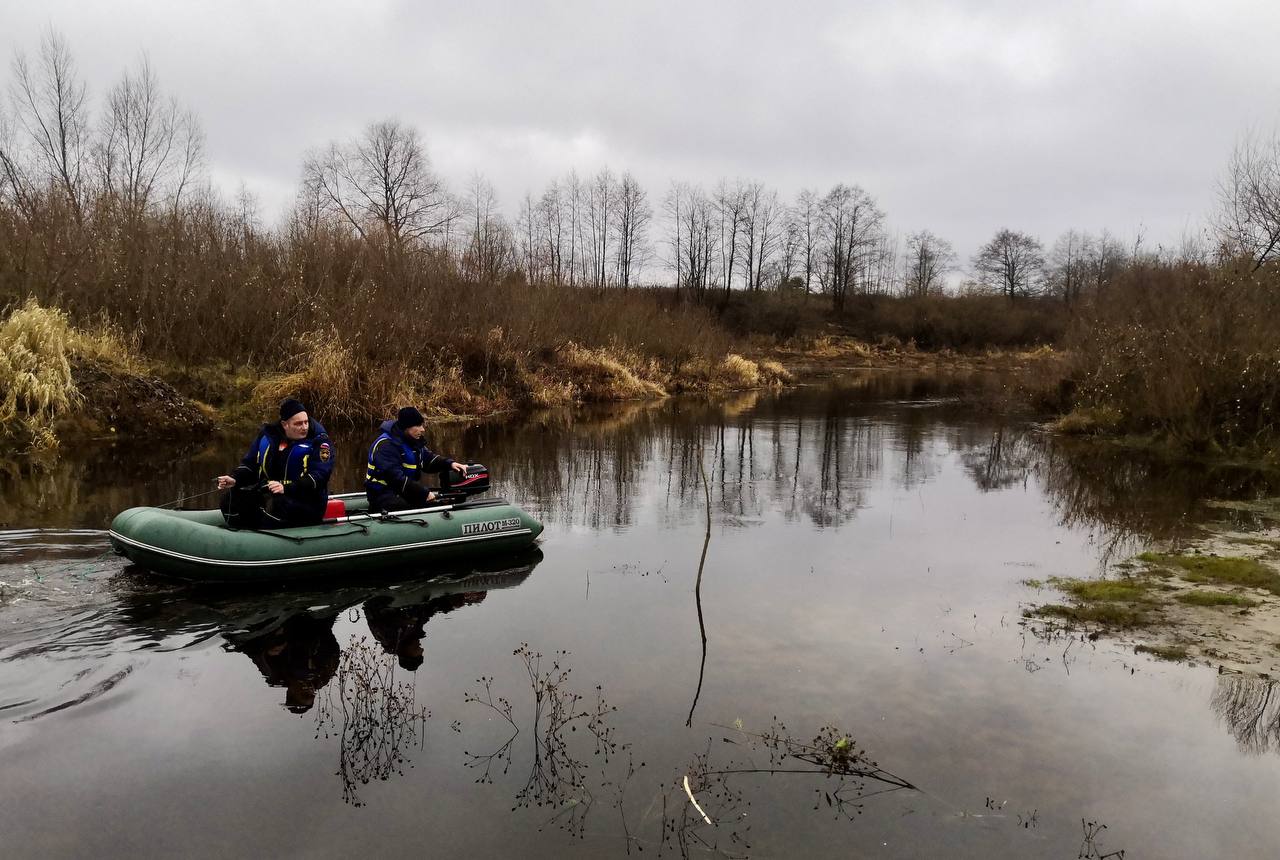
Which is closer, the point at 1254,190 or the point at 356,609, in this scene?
the point at 356,609

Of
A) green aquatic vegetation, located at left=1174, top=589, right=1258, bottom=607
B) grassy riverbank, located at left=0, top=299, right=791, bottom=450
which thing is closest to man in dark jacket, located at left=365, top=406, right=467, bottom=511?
green aquatic vegetation, located at left=1174, top=589, right=1258, bottom=607

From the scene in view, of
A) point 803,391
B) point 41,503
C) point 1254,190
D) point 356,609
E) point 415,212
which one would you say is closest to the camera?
point 356,609

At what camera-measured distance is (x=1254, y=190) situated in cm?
1609

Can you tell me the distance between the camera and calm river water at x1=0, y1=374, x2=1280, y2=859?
3.73 meters

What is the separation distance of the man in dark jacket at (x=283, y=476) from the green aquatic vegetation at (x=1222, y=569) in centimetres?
759

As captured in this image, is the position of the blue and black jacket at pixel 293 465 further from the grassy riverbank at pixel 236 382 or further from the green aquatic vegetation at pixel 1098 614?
the grassy riverbank at pixel 236 382

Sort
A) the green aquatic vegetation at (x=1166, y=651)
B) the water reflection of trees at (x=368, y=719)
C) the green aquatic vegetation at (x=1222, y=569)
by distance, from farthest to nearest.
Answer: the green aquatic vegetation at (x=1222, y=569) < the green aquatic vegetation at (x=1166, y=651) < the water reflection of trees at (x=368, y=719)

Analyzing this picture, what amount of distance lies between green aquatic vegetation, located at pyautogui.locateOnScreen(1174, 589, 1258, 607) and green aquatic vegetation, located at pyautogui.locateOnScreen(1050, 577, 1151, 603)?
0.92 ft

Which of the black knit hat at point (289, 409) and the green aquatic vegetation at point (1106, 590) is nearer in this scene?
the black knit hat at point (289, 409)

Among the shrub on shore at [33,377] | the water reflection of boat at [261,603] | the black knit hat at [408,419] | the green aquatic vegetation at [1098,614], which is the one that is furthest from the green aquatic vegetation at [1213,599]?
the shrub on shore at [33,377]

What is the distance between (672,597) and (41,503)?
7.10m

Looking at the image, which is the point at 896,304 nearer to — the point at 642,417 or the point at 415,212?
the point at 415,212

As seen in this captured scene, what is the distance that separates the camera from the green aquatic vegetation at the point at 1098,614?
626cm

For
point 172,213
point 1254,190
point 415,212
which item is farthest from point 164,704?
point 415,212
